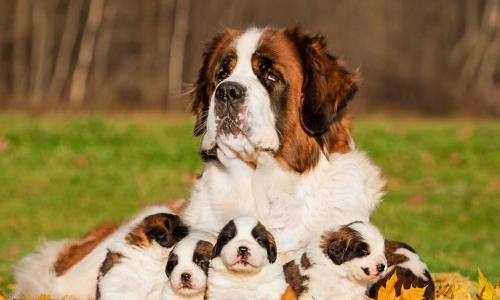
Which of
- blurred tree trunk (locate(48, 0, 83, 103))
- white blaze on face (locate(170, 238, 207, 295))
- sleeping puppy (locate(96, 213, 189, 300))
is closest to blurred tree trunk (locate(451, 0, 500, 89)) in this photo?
blurred tree trunk (locate(48, 0, 83, 103))

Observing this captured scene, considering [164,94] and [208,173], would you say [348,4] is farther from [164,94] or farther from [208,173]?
[208,173]

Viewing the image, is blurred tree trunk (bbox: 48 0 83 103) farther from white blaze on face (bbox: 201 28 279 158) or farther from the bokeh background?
Answer: white blaze on face (bbox: 201 28 279 158)

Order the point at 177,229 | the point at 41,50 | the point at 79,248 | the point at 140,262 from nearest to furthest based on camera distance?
the point at 140,262, the point at 177,229, the point at 79,248, the point at 41,50

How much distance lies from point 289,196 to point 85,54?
18.9m

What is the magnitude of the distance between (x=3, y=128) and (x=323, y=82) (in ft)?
47.2

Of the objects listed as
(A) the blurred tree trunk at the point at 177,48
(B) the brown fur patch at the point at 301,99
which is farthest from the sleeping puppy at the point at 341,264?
(A) the blurred tree trunk at the point at 177,48

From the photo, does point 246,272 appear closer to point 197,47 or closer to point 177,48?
point 197,47

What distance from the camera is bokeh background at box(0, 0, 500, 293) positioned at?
15.5 m

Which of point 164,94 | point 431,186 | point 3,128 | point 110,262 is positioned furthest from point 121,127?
point 110,262

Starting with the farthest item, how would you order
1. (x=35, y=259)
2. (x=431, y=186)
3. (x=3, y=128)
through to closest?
(x=3, y=128), (x=431, y=186), (x=35, y=259)

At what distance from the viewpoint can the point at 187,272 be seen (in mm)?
5441

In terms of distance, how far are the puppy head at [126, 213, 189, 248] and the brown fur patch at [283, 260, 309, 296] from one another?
753 mm

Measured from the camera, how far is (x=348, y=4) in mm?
26641

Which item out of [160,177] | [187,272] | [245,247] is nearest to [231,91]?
[245,247]
